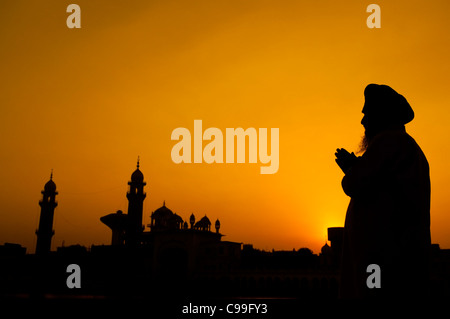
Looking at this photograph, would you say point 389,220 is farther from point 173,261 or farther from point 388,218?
point 173,261

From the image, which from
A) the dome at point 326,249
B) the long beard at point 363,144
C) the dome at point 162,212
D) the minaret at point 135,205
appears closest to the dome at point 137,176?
the minaret at point 135,205

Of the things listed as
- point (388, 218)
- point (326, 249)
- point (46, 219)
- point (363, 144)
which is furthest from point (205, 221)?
point (388, 218)

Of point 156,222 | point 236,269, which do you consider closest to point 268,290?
point 236,269

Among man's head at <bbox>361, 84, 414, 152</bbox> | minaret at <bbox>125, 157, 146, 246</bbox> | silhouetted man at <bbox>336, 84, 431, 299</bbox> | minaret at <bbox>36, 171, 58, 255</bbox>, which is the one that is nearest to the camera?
silhouetted man at <bbox>336, 84, 431, 299</bbox>

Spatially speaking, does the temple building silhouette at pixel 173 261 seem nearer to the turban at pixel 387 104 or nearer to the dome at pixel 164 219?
the dome at pixel 164 219

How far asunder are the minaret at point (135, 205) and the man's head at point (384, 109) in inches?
1905

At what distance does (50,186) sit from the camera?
194 feet

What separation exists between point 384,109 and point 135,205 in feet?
164

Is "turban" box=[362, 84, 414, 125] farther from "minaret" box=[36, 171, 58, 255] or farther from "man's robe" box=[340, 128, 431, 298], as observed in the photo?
"minaret" box=[36, 171, 58, 255]

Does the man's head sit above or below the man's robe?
above

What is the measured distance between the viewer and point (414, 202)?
331 cm

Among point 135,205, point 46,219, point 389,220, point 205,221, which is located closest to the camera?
point 389,220

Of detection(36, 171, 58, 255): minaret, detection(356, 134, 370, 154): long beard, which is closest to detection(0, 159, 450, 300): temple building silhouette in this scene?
detection(36, 171, 58, 255): minaret

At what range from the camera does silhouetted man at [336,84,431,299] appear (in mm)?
3158
